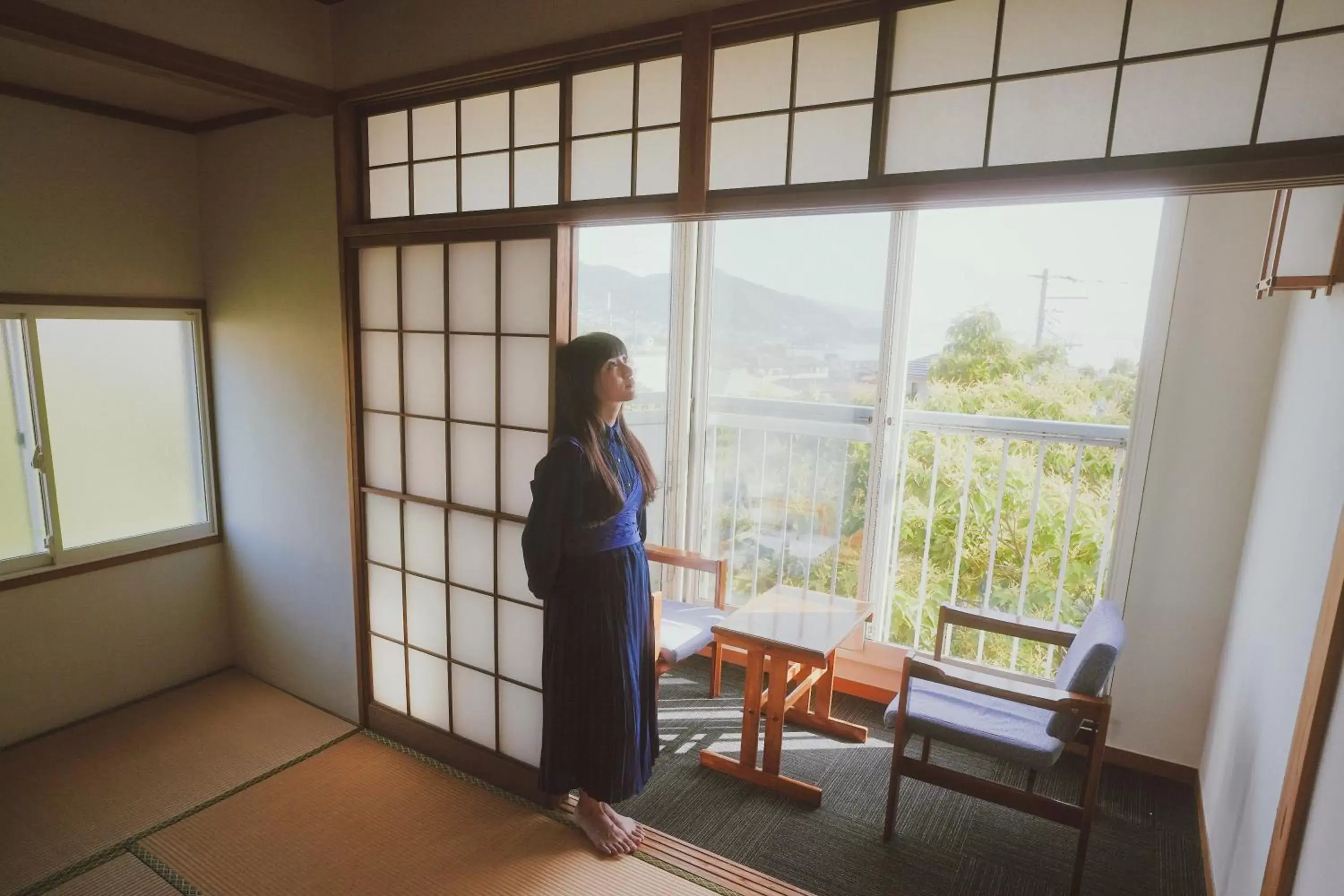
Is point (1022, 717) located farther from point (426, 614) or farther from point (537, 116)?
point (537, 116)

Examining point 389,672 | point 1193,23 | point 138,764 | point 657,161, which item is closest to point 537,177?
point 657,161

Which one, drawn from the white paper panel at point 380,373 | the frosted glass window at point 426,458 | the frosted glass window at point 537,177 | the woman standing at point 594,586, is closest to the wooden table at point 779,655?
the woman standing at point 594,586

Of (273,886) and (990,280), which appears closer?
(273,886)

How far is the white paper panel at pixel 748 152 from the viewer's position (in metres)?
1.96

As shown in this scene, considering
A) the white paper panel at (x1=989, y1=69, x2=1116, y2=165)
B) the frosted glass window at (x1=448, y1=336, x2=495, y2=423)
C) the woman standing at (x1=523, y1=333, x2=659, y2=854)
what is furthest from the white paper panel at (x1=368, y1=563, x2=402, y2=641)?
the white paper panel at (x1=989, y1=69, x2=1116, y2=165)

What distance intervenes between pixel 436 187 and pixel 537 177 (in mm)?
500

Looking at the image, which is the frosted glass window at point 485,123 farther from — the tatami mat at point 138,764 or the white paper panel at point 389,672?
the tatami mat at point 138,764

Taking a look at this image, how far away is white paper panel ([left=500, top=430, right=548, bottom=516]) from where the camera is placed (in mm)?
2537

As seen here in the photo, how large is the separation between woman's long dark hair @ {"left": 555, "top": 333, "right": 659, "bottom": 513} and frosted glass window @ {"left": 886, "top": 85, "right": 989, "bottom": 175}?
963mm

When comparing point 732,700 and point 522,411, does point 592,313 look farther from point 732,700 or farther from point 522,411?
point 732,700

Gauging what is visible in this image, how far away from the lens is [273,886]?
7.36ft

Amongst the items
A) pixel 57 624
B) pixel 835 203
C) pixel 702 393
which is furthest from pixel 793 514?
pixel 57 624

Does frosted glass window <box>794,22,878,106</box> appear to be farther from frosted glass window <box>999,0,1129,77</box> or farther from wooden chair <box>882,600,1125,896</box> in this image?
wooden chair <box>882,600,1125,896</box>

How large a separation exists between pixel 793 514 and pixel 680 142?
7.79 feet
